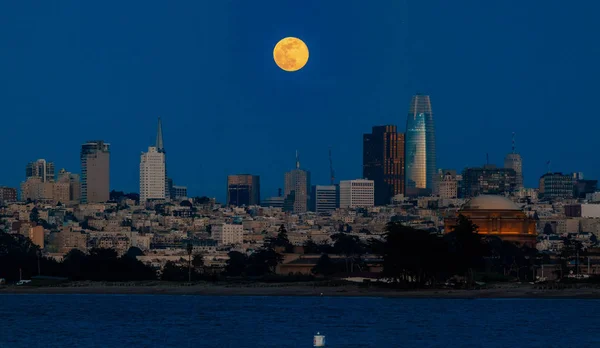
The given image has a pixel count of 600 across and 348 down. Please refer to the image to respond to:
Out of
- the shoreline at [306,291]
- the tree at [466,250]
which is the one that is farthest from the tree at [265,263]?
the tree at [466,250]

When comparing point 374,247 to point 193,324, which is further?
point 374,247

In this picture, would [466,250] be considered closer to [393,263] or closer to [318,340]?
[393,263]

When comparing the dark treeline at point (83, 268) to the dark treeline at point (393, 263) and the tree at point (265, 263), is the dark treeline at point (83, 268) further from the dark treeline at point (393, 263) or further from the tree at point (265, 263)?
the tree at point (265, 263)

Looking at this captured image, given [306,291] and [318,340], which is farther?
[306,291]

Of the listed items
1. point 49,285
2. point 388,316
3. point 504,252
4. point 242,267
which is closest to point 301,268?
point 242,267

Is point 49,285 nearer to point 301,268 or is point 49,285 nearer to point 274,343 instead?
point 301,268

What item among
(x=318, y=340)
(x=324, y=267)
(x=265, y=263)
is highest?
(x=265, y=263)

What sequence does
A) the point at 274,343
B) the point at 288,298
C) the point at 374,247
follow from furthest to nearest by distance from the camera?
the point at 374,247 < the point at 288,298 < the point at 274,343

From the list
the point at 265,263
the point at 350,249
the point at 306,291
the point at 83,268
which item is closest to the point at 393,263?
the point at 306,291
